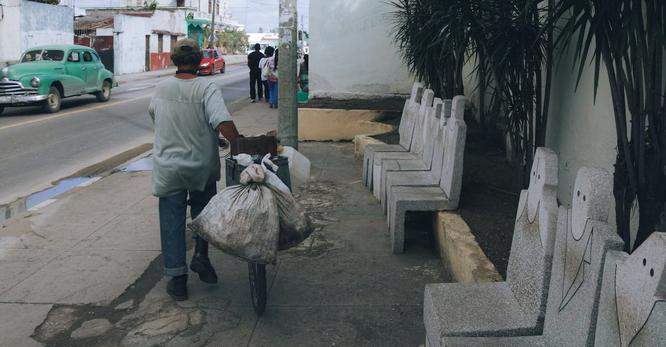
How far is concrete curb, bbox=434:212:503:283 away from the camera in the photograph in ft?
13.1

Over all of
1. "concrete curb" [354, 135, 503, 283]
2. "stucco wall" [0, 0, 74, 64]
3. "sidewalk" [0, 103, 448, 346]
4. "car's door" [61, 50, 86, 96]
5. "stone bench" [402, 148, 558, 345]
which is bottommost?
"sidewalk" [0, 103, 448, 346]

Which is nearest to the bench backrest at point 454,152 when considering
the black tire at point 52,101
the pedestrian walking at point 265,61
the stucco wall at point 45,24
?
the pedestrian walking at point 265,61

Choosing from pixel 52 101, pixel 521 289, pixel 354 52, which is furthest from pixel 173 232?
pixel 52 101

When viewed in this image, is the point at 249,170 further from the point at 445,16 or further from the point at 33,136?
the point at 33,136

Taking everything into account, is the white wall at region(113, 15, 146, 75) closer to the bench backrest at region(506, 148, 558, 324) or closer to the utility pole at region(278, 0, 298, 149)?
the utility pole at region(278, 0, 298, 149)

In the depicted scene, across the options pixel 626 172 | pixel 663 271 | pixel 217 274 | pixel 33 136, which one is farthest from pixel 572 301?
pixel 33 136

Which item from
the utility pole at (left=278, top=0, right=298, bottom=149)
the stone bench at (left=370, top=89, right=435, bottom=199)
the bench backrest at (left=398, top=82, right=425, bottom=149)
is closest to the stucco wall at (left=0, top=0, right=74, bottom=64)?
the utility pole at (left=278, top=0, right=298, bottom=149)

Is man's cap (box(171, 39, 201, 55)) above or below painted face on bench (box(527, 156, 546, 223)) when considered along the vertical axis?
above

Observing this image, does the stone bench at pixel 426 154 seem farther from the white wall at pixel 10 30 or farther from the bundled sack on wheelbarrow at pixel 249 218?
the white wall at pixel 10 30

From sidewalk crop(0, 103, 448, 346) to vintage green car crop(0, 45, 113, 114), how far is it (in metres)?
12.1

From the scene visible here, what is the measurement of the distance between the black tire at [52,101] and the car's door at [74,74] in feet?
1.81

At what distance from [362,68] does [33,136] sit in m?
6.84

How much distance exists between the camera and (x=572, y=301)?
102 inches

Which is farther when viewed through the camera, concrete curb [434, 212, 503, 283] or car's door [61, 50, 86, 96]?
car's door [61, 50, 86, 96]
